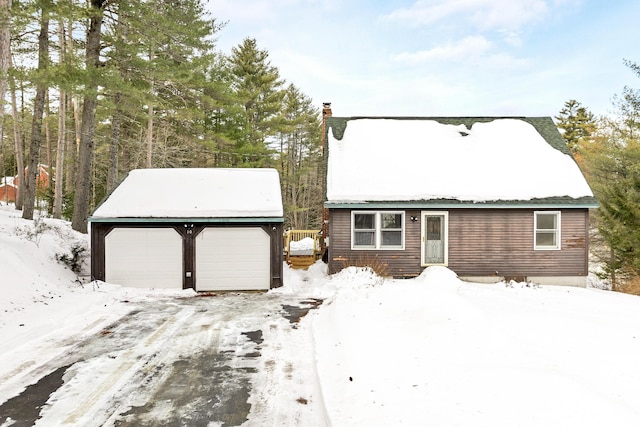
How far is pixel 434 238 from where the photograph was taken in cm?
1433

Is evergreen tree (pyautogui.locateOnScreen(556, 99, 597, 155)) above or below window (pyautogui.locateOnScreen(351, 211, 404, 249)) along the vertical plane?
above

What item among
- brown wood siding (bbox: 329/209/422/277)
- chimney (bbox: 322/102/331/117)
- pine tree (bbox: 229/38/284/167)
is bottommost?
brown wood siding (bbox: 329/209/422/277)

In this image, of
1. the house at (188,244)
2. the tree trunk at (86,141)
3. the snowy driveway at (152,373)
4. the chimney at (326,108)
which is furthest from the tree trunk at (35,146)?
the chimney at (326,108)

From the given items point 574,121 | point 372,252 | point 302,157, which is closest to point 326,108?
point 372,252

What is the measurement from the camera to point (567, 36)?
66.3ft

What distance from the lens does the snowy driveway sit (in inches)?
176

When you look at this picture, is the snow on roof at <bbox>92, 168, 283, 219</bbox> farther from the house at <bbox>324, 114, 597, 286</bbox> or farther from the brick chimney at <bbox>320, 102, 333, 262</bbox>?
the brick chimney at <bbox>320, 102, 333, 262</bbox>

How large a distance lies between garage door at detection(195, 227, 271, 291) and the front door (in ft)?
19.4

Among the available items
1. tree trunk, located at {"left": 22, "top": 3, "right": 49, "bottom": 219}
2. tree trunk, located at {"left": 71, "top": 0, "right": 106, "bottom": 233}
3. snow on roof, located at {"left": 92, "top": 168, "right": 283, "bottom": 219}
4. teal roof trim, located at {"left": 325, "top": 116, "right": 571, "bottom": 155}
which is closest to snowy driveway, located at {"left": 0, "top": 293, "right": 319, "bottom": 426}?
snow on roof, located at {"left": 92, "top": 168, "right": 283, "bottom": 219}

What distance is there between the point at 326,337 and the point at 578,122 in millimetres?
Result: 48677

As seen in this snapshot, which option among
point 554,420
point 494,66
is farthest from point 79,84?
point 494,66

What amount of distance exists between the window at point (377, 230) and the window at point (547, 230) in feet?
16.7

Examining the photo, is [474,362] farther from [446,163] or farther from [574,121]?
[574,121]

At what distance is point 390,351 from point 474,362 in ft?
4.21
